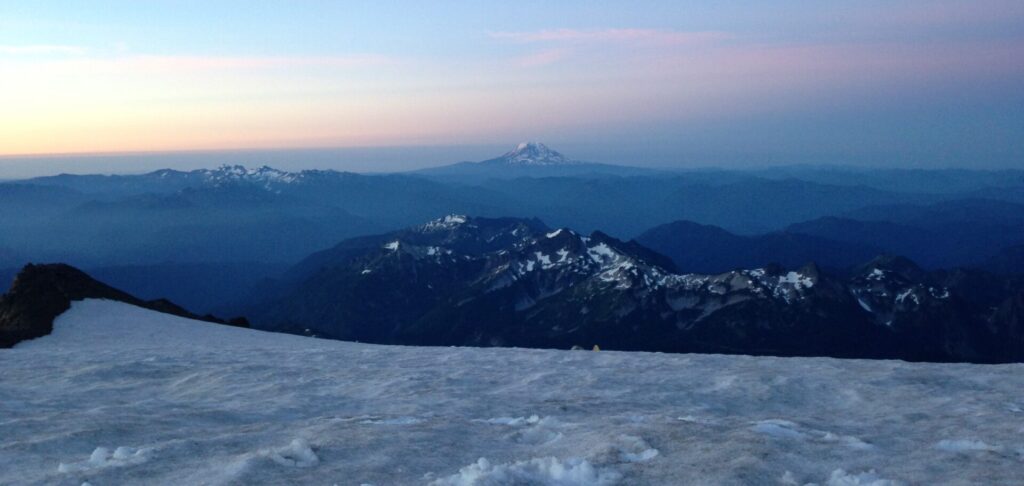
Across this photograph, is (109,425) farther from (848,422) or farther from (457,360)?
(848,422)

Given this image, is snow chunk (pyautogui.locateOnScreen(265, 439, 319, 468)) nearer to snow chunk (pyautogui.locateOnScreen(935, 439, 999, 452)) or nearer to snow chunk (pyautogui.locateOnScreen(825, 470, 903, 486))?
snow chunk (pyautogui.locateOnScreen(825, 470, 903, 486))

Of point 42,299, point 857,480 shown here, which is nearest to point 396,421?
point 857,480

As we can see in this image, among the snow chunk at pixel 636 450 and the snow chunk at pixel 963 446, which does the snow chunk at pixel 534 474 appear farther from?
the snow chunk at pixel 963 446

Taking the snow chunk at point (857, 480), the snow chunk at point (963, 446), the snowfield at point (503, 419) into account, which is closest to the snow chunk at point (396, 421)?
the snowfield at point (503, 419)

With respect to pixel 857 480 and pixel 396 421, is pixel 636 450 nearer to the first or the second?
pixel 857 480

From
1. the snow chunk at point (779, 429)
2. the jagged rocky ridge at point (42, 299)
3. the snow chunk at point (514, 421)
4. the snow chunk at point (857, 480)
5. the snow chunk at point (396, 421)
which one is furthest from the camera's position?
the jagged rocky ridge at point (42, 299)

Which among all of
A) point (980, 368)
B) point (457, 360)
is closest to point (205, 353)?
point (457, 360)
